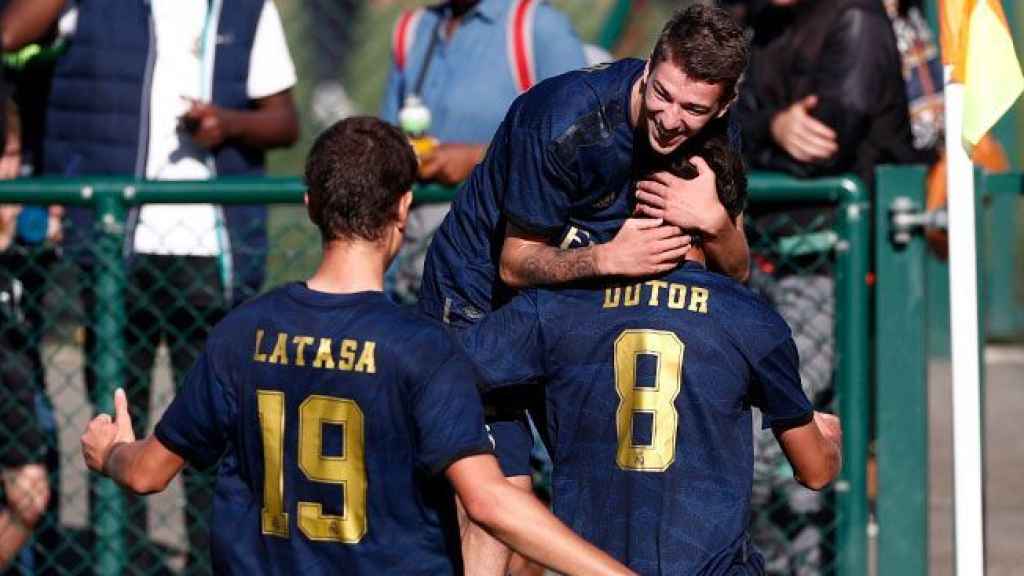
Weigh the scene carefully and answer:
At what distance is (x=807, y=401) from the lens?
146 inches

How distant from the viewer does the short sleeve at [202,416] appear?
359cm

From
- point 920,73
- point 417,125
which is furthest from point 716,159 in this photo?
point 920,73

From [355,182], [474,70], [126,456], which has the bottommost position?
[126,456]

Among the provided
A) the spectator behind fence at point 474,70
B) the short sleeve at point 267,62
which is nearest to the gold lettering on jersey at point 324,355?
the spectator behind fence at point 474,70

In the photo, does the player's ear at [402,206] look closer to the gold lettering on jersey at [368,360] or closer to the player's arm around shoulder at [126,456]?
the gold lettering on jersey at [368,360]

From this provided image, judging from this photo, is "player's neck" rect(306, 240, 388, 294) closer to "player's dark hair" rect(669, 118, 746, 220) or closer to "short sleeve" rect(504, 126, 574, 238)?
"short sleeve" rect(504, 126, 574, 238)

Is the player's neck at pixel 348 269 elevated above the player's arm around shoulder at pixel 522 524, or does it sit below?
above

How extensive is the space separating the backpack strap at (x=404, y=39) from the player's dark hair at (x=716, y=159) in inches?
91.6

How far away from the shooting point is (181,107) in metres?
5.64

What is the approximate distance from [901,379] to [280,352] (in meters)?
2.27

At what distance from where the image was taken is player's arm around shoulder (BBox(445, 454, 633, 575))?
10.8ft

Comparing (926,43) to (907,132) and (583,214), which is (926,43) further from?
(583,214)

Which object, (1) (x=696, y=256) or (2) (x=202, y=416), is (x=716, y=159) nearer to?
(1) (x=696, y=256)

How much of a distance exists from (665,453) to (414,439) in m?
0.53
